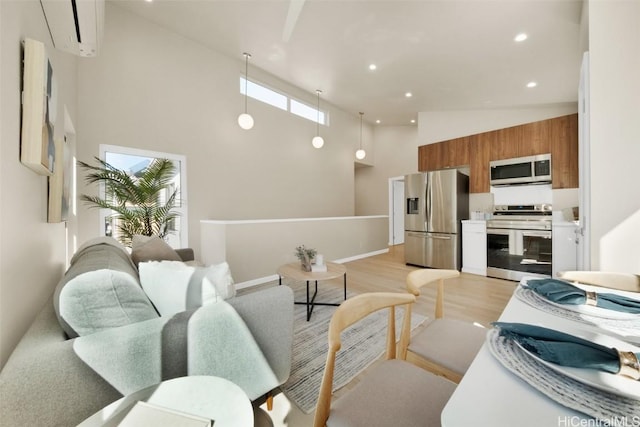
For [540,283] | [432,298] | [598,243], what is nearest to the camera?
[540,283]

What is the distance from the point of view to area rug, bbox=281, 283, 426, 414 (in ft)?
5.19

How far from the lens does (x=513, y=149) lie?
13.4 feet

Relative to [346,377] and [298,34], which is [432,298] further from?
[298,34]

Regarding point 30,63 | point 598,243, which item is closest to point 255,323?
point 30,63

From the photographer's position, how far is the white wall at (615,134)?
5.75ft

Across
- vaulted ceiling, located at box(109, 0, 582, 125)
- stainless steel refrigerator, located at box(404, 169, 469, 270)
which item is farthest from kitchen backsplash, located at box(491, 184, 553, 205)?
vaulted ceiling, located at box(109, 0, 582, 125)

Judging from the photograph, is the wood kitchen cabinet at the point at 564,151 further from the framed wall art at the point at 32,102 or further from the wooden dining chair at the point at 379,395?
the framed wall art at the point at 32,102

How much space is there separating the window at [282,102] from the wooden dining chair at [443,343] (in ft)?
14.7

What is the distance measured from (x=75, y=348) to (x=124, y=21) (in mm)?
4108

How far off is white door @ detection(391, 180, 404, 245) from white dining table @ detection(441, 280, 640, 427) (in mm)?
7124

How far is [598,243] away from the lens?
6.06 ft

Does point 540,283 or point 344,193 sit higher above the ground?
point 344,193

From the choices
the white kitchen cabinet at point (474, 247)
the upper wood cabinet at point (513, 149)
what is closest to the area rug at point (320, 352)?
the white kitchen cabinet at point (474, 247)

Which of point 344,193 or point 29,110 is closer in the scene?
point 29,110
